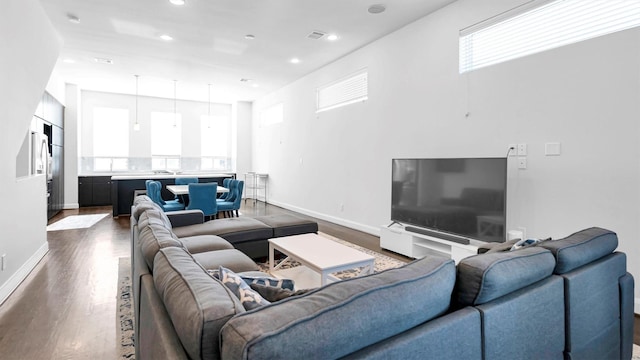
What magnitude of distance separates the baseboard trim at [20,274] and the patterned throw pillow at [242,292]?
9.38 feet

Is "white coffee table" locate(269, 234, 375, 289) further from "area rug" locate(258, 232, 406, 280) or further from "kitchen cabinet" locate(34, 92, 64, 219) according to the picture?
"kitchen cabinet" locate(34, 92, 64, 219)

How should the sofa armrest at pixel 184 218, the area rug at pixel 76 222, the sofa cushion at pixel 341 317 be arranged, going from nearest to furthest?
the sofa cushion at pixel 341 317 < the sofa armrest at pixel 184 218 < the area rug at pixel 76 222

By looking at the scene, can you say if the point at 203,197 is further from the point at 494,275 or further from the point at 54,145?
the point at 494,275

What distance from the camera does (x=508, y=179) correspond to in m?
3.50

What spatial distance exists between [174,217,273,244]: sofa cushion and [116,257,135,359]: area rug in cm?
68

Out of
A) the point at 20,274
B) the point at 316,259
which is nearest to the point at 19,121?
the point at 20,274

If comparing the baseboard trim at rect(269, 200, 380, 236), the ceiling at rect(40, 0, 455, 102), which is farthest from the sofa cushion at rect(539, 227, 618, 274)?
the baseboard trim at rect(269, 200, 380, 236)

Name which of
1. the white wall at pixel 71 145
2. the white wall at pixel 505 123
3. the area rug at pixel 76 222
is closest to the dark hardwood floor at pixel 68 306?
the white wall at pixel 505 123

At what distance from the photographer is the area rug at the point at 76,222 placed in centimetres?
589

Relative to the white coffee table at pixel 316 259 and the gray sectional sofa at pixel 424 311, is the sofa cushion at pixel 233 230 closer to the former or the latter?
the white coffee table at pixel 316 259

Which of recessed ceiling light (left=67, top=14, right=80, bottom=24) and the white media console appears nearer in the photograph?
the white media console

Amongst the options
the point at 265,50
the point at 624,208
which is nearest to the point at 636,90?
the point at 624,208

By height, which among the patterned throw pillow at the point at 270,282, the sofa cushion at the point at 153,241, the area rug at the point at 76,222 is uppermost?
the sofa cushion at the point at 153,241

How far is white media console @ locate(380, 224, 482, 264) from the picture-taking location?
11.8ft
